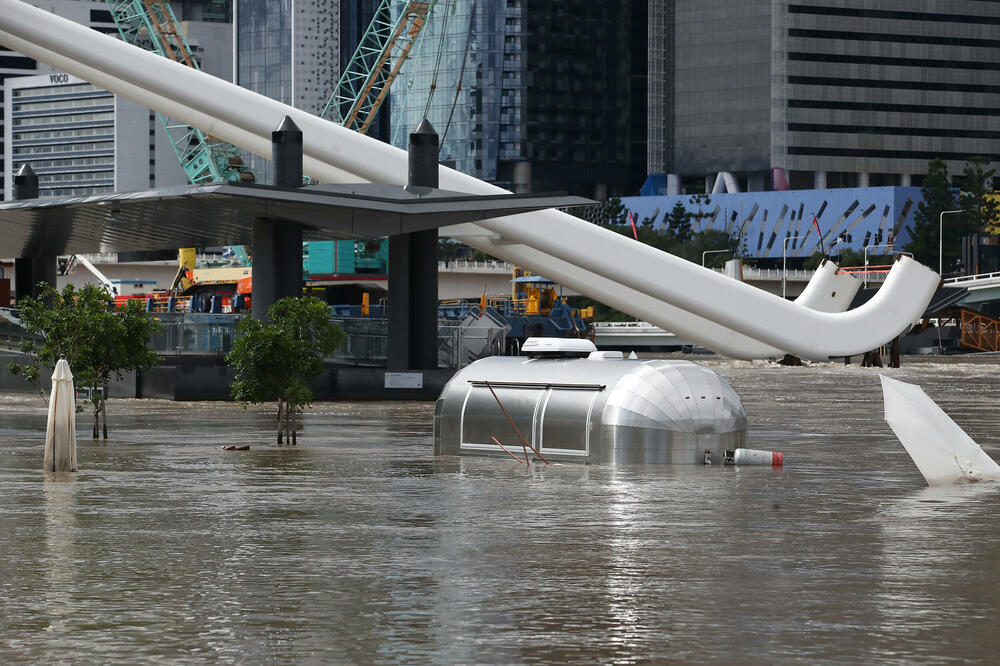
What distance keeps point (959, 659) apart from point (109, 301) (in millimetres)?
28628

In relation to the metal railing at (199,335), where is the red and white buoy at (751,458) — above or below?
below

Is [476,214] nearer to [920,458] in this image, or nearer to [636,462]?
[636,462]

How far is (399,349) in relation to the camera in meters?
52.8

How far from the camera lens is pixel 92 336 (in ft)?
116

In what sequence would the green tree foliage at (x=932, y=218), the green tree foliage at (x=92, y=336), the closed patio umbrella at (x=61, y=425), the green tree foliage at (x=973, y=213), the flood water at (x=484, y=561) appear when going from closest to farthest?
the flood water at (x=484, y=561), the closed patio umbrella at (x=61, y=425), the green tree foliage at (x=92, y=336), the green tree foliage at (x=973, y=213), the green tree foliage at (x=932, y=218)

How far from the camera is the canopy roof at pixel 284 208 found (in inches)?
1843

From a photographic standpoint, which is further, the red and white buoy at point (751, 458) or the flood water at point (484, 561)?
the red and white buoy at point (751, 458)

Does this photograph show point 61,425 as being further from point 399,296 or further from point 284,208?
point 399,296

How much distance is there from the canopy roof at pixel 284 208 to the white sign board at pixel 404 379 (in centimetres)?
472

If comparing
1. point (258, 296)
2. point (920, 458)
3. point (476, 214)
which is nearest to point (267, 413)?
point (258, 296)

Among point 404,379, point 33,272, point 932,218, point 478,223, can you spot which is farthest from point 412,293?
point 932,218

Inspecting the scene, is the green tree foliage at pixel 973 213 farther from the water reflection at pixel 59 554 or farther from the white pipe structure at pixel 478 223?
the water reflection at pixel 59 554

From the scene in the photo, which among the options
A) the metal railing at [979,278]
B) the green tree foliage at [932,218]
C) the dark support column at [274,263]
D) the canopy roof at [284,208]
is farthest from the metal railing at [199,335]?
the green tree foliage at [932,218]

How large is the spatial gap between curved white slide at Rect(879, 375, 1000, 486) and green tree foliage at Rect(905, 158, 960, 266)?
531 feet
